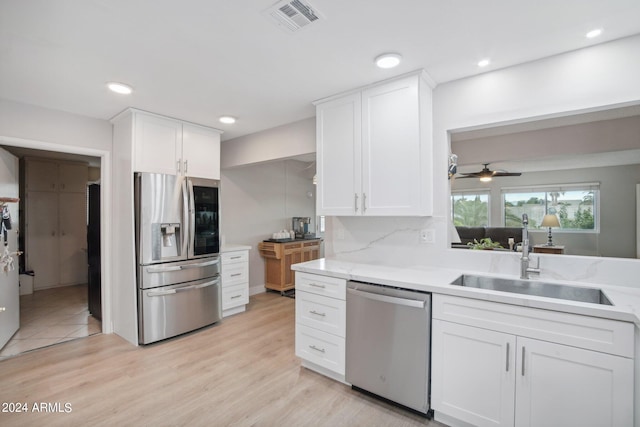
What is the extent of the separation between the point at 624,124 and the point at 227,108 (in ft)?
10.9

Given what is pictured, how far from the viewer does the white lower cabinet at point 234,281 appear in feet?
12.7

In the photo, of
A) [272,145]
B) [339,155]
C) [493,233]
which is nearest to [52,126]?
[272,145]

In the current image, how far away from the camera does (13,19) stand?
163cm

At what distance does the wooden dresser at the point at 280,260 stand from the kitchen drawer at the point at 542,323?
3.30 meters

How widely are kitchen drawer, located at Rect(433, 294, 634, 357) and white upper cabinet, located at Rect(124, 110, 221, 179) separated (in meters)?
2.96

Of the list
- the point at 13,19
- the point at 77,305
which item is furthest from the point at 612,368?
the point at 77,305

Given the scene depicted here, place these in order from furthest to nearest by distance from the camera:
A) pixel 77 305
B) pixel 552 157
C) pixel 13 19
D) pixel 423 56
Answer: pixel 77 305
pixel 552 157
pixel 423 56
pixel 13 19

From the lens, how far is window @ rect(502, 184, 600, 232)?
2.66m

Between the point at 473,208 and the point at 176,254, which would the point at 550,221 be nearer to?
the point at 473,208

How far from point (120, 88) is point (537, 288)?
357 centimetres

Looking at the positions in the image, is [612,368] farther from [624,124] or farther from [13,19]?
[13,19]

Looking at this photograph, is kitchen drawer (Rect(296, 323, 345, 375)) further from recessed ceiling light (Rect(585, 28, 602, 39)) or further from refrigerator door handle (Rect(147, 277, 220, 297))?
recessed ceiling light (Rect(585, 28, 602, 39))

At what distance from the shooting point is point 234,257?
158 inches

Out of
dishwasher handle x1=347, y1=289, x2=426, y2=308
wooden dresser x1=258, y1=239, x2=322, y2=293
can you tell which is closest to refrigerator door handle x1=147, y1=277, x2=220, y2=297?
wooden dresser x1=258, y1=239, x2=322, y2=293
